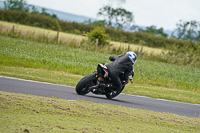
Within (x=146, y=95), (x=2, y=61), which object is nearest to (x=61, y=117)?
(x=146, y=95)

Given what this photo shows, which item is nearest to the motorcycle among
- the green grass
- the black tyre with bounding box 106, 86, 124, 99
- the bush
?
the black tyre with bounding box 106, 86, 124, 99

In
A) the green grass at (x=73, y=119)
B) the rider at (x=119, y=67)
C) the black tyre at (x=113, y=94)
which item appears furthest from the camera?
the black tyre at (x=113, y=94)

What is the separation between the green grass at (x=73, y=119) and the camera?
6.02m

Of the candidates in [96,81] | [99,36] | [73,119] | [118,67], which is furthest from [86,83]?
[99,36]

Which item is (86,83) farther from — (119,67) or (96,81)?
(119,67)

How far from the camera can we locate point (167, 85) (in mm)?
20781

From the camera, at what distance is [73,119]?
23.0ft

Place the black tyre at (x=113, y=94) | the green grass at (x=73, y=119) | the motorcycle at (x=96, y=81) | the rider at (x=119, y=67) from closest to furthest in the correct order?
the green grass at (x=73, y=119) < the motorcycle at (x=96, y=81) < the rider at (x=119, y=67) < the black tyre at (x=113, y=94)

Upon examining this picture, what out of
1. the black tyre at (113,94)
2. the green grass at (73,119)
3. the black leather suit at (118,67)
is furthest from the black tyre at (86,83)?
the green grass at (73,119)

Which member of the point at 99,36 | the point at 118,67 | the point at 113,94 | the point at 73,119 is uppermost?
the point at 99,36

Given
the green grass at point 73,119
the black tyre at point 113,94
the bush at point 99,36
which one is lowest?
the black tyre at point 113,94

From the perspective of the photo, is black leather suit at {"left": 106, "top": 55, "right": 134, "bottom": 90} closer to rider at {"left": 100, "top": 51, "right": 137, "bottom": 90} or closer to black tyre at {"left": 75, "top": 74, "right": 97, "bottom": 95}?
rider at {"left": 100, "top": 51, "right": 137, "bottom": 90}

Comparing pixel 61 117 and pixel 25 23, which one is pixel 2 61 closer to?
pixel 61 117

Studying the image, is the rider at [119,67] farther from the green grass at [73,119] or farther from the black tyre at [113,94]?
the green grass at [73,119]
